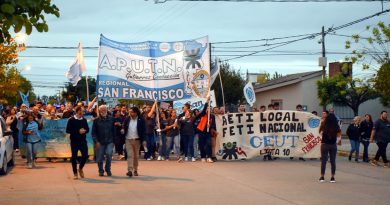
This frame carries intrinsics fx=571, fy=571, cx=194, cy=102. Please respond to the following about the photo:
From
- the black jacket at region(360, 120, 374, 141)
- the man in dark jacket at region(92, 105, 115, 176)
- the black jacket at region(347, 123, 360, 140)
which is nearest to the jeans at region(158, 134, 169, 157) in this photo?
the man in dark jacket at region(92, 105, 115, 176)

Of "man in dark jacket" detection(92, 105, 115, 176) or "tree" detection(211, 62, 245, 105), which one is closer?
"man in dark jacket" detection(92, 105, 115, 176)

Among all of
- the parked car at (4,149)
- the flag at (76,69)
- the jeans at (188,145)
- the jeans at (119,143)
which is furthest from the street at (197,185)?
the flag at (76,69)

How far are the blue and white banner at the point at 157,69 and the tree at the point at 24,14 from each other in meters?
11.1

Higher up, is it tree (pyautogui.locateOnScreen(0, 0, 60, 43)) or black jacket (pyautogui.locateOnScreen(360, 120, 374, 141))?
tree (pyautogui.locateOnScreen(0, 0, 60, 43))

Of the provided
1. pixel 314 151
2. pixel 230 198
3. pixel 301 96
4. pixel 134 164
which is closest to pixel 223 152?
pixel 314 151

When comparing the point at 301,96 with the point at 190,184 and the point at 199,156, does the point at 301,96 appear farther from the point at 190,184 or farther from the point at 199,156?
the point at 190,184

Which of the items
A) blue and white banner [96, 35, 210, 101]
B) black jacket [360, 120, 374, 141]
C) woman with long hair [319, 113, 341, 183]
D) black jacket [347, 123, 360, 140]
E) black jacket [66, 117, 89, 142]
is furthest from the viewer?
black jacket [347, 123, 360, 140]

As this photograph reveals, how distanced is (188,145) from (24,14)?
12.3 metres

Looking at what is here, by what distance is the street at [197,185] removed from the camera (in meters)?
10.7

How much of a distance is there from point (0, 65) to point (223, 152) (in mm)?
14818

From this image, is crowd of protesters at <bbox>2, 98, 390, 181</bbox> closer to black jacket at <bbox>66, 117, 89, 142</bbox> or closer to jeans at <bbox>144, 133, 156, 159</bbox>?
jeans at <bbox>144, 133, 156, 159</bbox>

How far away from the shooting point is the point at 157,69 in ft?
63.0

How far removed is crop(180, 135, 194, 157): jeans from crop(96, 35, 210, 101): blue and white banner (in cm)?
138

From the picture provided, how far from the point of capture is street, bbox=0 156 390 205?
10.7m
